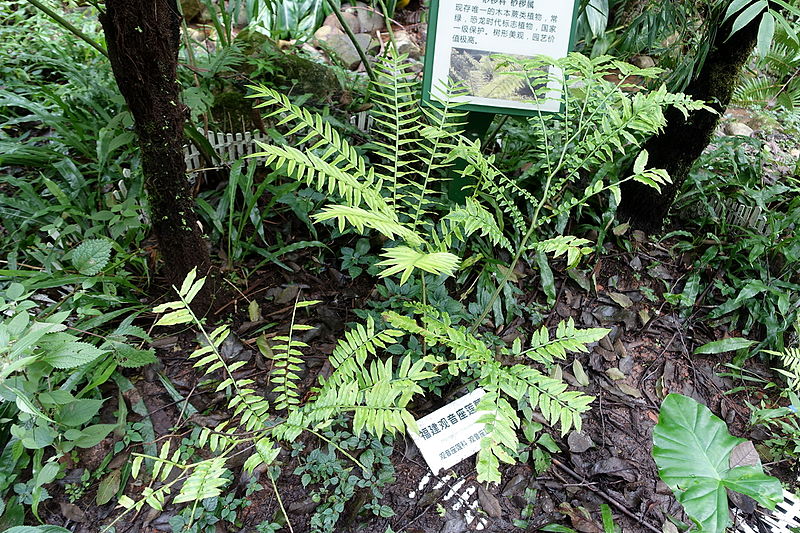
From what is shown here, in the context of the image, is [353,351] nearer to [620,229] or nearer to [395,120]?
[395,120]

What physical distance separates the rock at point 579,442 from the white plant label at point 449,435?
0.34 metres

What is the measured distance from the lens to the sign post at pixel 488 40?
1.79 meters

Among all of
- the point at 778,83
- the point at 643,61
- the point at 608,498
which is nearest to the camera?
the point at 608,498

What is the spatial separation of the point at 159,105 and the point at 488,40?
1109mm

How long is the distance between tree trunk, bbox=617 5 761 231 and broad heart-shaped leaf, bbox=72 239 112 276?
2032mm

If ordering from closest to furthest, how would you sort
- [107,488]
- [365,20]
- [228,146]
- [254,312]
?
[107,488]
[254,312]
[228,146]
[365,20]

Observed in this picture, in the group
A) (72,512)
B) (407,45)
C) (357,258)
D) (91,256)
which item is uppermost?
(407,45)

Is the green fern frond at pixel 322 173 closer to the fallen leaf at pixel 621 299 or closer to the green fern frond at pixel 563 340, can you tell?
the green fern frond at pixel 563 340

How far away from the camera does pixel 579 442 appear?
1.78 m

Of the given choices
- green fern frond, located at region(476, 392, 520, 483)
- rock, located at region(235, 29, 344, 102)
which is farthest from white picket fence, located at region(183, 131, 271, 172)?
green fern frond, located at region(476, 392, 520, 483)

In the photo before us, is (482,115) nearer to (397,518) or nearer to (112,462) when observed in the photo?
(397,518)

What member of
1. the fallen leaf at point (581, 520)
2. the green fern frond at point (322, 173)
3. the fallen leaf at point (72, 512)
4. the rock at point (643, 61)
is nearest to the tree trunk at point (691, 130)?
the green fern frond at point (322, 173)

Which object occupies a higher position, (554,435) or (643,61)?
(643,61)

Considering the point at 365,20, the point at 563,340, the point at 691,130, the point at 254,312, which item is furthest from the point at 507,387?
the point at 365,20
